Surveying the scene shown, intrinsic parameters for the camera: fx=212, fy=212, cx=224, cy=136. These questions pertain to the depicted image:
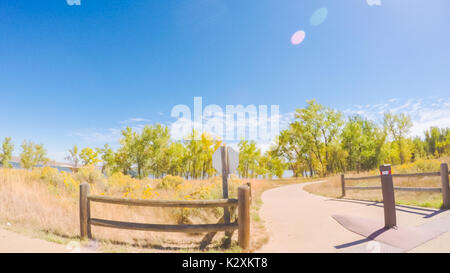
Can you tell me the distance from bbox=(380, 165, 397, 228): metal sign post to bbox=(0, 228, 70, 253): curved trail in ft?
20.4

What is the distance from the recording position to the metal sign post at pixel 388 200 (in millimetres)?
4273

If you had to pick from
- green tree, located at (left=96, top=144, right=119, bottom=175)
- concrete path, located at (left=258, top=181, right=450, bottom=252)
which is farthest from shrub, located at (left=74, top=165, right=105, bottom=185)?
green tree, located at (left=96, top=144, right=119, bottom=175)

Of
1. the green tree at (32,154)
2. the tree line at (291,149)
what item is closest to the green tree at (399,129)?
the tree line at (291,149)

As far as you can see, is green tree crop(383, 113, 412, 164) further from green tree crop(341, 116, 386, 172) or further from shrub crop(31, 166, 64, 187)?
shrub crop(31, 166, 64, 187)

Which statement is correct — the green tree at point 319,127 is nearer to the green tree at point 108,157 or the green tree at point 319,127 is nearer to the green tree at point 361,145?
the green tree at point 361,145

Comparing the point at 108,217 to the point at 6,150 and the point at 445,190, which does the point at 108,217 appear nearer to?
the point at 445,190

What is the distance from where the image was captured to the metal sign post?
4.27 metres

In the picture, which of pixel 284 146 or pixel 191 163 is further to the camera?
pixel 191 163

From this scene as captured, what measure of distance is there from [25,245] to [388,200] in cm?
726

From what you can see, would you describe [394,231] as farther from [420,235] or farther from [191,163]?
[191,163]
